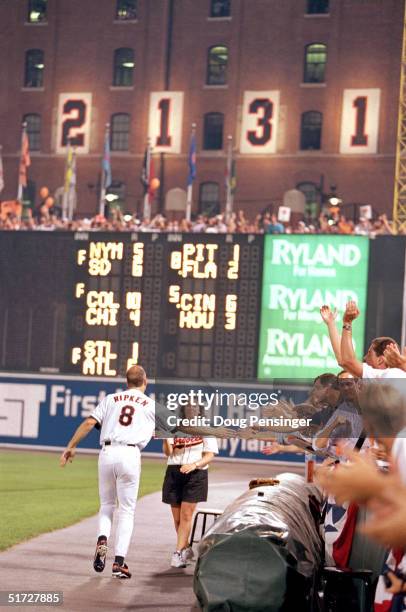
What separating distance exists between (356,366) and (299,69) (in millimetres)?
52339

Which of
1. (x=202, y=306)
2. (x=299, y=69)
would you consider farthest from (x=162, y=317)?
(x=299, y=69)

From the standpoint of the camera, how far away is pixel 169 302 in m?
27.3

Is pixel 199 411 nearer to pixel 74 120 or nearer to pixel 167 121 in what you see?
pixel 167 121

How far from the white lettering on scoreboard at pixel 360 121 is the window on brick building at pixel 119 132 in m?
10.5

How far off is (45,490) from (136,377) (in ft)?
31.5

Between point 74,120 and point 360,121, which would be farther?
point 74,120

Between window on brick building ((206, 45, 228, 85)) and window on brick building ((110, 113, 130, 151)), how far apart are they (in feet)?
14.8

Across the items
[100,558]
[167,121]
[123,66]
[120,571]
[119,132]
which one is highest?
[123,66]

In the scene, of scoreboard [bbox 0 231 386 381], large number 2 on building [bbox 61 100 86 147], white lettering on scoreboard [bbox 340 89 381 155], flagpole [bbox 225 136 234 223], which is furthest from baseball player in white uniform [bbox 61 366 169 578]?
large number 2 on building [bbox 61 100 86 147]

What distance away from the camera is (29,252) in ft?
95.3

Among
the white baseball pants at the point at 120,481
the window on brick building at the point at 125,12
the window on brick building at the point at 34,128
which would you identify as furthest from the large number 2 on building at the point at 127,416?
the window on brick building at the point at 34,128

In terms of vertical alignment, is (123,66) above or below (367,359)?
above

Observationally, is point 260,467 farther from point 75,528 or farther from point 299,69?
point 299,69

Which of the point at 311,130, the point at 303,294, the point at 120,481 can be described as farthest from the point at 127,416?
the point at 311,130
